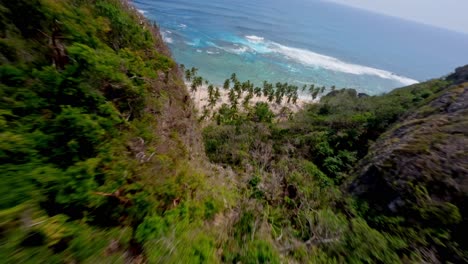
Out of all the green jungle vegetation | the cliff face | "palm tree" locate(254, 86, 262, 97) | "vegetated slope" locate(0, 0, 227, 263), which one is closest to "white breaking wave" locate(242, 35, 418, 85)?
"palm tree" locate(254, 86, 262, 97)

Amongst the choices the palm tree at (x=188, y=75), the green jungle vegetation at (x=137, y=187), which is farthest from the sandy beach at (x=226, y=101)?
the green jungle vegetation at (x=137, y=187)

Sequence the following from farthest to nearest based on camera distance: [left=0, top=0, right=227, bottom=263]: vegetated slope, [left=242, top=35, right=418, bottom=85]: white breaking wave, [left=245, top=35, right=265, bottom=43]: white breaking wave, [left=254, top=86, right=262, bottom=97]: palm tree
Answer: [left=245, top=35, right=265, bottom=43]: white breaking wave < [left=242, top=35, right=418, bottom=85]: white breaking wave < [left=254, top=86, right=262, bottom=97]: palm tree < [left=0, top=0, right=227, bottom=263]: vegetated slope

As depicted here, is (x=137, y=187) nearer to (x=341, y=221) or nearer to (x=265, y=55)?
(x=341, y=221)

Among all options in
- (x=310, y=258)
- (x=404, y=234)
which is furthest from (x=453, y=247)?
(x=310, y=258)

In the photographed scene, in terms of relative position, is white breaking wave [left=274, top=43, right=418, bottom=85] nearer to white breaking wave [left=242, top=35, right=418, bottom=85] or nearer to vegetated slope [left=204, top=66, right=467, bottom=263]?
white breaking wave [left=242, top=35, right=418, bottom=85]

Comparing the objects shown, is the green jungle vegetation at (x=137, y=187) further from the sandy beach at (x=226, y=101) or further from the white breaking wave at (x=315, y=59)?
the white breaking wave at (x=315, y=59)

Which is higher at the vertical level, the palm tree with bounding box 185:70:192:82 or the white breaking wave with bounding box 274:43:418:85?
the white breaking wave with bounding box 274:43:418:85

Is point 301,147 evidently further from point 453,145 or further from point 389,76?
point 389,76
